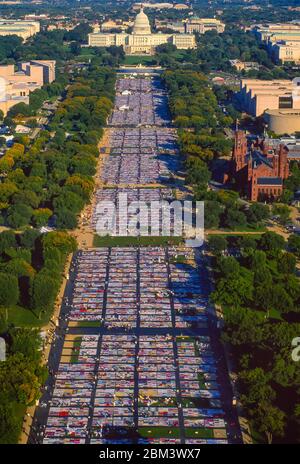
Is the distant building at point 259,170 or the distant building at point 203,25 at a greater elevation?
the distant building at point 203,25

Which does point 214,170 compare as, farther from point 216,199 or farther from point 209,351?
point 209,351

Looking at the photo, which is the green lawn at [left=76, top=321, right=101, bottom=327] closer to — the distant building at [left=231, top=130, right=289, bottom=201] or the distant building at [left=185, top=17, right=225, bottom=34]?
the distant building at [left=231, top=130, right=289, bottom=201]

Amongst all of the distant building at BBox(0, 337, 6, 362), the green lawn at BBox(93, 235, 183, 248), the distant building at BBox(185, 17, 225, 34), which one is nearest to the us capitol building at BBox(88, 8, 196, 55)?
the distant building at BBox(185, 17, 225, 34)

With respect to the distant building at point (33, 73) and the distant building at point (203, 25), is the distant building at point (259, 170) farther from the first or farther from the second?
the distant building at point (203, 25)

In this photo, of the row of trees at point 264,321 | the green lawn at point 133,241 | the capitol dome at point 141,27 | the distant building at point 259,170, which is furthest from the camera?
the capitol dome at point 141,27

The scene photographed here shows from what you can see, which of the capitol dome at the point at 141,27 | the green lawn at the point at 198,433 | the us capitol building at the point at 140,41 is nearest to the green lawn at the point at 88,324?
the green lawn at the point at 198,433
